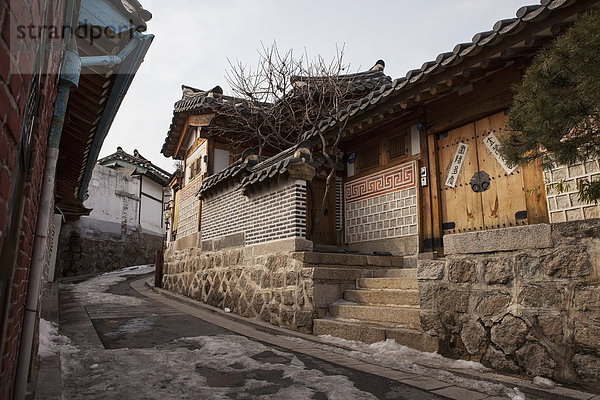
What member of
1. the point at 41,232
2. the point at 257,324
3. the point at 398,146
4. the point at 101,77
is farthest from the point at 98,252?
the point at 41,232

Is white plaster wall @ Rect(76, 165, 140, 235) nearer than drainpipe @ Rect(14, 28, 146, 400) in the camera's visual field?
No

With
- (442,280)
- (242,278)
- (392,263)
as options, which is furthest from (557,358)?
(242,278)

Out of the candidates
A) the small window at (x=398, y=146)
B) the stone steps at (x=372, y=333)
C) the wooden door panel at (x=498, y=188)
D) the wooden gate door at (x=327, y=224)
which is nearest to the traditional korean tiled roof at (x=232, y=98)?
the small window at (x=398, y=146)

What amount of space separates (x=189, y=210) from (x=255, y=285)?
20.0 feet

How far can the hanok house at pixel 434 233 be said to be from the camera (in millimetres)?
3930

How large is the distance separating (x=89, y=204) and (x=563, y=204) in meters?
21.8

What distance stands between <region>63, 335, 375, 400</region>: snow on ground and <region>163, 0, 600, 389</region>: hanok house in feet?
5.08

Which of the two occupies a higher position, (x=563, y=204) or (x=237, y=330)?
(x=563, y=204)

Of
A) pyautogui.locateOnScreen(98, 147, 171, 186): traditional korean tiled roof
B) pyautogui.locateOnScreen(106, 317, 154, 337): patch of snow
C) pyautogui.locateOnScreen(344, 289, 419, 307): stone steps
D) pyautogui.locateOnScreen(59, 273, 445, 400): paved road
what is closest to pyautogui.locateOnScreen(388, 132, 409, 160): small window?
pyautogui.locateOnScreen(344, 289, 419, 307): stone steps

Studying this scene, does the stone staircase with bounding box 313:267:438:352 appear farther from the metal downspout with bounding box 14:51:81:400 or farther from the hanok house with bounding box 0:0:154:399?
the metal downspout with bounding box 14:51:81:400

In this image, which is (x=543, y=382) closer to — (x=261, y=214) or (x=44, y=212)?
(x=44, y=212)

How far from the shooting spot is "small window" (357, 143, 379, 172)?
8913 mm

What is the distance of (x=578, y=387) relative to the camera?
3533mm

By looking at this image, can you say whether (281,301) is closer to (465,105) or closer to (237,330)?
(237,330)
